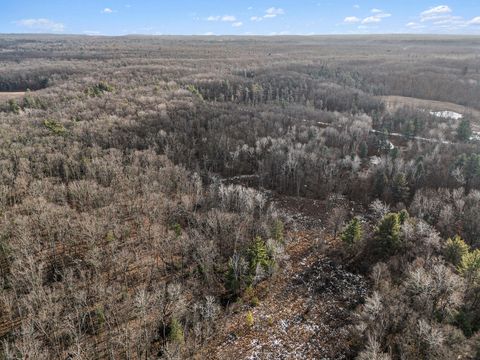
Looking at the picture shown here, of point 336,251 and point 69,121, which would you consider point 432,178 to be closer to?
point 336,251

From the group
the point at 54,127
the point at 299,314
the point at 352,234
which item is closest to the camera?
the point at 299,314

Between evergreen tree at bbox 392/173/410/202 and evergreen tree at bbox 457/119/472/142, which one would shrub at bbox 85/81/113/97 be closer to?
evergreen tree at bbox 392/173/410/202

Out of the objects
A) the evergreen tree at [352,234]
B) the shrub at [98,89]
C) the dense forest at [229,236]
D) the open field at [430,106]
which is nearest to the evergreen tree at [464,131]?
the dense forest at [229,236]

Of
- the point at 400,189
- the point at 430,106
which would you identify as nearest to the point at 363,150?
the point at 400,189

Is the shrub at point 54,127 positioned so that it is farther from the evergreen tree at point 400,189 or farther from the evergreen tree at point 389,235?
the evergreen tree at point 400,189

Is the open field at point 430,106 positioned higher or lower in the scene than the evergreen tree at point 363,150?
higher

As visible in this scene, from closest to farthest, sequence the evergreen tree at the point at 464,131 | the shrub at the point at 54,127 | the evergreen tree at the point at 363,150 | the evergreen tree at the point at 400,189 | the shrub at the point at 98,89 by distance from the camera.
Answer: the evergreen tree at the point at 400,189 < the shrub at the point at 54,127 < the evergreen tree at the point at 363,150 < the evergreen tree at the point at 464,131 < the shrub at the point at 98,89

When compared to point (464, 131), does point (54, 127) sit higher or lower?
higher

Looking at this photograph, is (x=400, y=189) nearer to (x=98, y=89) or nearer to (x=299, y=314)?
(x=299, y=314)
